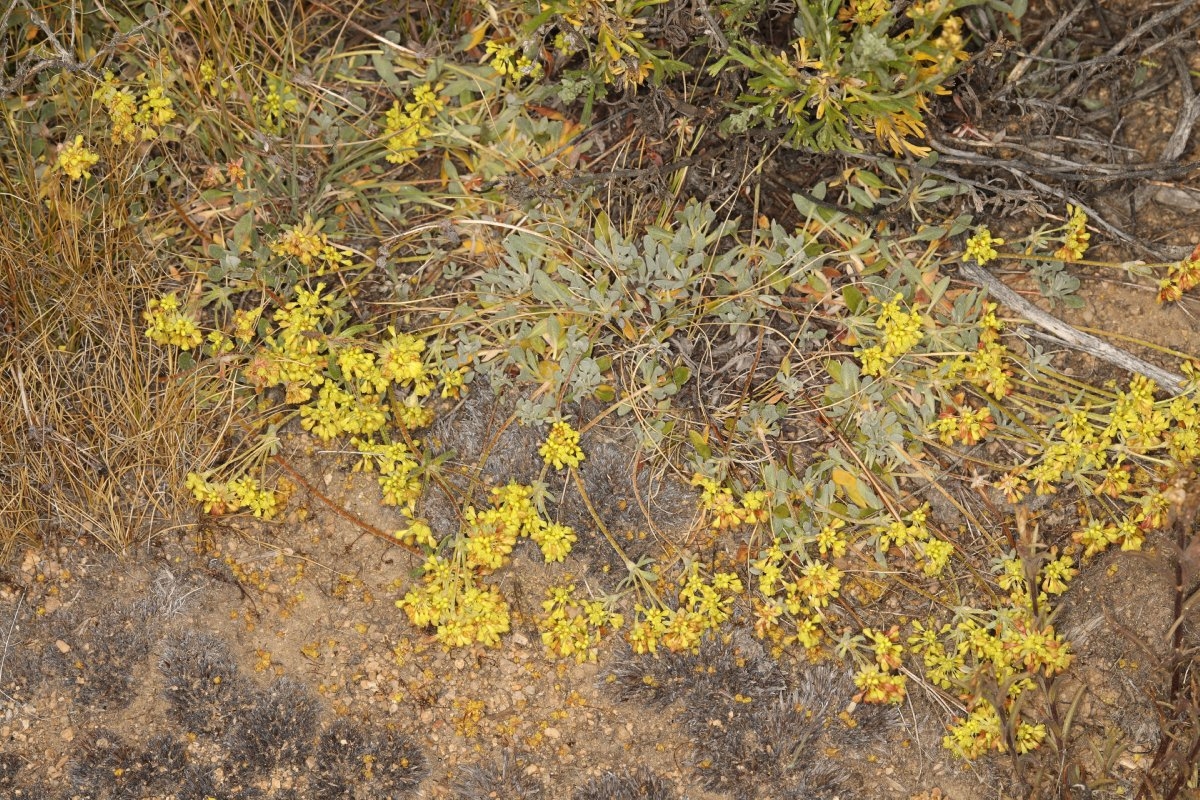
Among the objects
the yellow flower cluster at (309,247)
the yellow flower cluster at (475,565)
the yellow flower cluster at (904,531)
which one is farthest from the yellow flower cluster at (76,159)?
the yellow flower cluster at (904,531)

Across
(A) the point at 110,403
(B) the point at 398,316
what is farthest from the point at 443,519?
→ (A) the point at 110,403

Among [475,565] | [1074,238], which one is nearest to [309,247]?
[475,565]

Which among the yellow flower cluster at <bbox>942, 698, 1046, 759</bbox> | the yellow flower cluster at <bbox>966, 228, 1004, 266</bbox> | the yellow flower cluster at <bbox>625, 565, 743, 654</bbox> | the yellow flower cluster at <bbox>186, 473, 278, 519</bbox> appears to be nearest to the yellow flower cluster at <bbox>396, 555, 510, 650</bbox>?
the yellow flower cluster at <bbox>625, 565, 743, 654</bbox>

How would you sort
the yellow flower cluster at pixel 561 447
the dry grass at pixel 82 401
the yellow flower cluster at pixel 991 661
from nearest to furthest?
the yellow flower cluster at pixel 991 661 → the yellow flower cluster at pixel 561 447 → the dry grass at pixel 82 401

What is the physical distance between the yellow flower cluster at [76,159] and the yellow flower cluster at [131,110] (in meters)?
0.10

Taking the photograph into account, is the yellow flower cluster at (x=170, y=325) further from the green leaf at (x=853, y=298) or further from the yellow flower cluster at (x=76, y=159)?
the green leaf at (x=853, y=298)

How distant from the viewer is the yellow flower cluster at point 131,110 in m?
3.11

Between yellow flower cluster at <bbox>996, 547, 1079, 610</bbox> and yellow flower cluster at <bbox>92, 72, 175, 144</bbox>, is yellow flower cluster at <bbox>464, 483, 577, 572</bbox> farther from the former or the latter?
yellow flower cluster at <bbox>92, 72, 175, 144</bbox>

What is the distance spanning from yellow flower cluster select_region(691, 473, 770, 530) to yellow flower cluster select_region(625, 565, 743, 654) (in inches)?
7.4

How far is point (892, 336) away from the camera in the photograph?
296 cm

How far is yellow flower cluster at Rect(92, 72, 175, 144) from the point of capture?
311cm

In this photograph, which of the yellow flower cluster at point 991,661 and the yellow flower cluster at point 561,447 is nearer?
the yellow flower cluster at point 991,661

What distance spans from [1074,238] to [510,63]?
200 centimetres

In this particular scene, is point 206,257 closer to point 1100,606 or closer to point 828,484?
point 828,484
